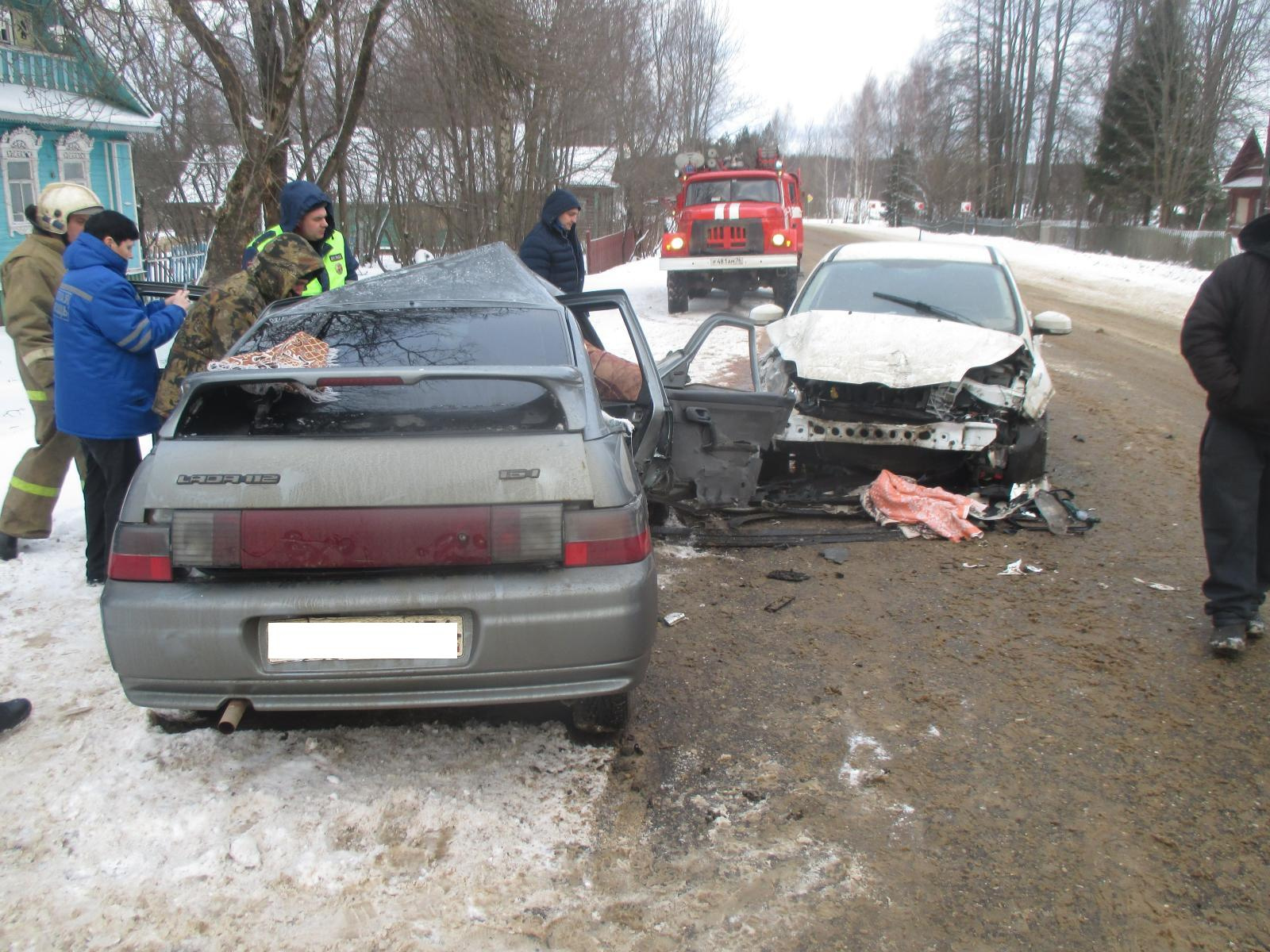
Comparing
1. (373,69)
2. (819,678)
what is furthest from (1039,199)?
(819,678)

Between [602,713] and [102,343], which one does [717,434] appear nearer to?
[602,713]

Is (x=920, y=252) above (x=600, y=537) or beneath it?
above

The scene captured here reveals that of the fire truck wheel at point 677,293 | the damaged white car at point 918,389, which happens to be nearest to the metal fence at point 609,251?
the fire truck wheel at point 677,293

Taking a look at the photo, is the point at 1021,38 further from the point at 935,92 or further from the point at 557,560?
the point at 557,560

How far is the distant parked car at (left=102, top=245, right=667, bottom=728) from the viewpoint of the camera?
2.48 meters

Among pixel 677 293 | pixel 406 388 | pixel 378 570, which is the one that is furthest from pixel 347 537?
pixel 677 293

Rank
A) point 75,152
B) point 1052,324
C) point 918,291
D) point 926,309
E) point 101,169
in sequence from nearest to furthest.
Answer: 1. point 1052,324
2. point 926,309
3. point 918,291
4. point 75,152
5. point 101,169

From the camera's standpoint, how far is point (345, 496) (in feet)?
8.18

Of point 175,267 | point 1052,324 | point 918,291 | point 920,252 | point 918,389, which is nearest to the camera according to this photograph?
point 918,389

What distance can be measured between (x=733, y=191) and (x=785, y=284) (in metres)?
2.04

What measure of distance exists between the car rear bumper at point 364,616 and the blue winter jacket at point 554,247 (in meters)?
4.73

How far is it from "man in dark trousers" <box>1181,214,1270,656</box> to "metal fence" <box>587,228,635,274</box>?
1991 centimetres

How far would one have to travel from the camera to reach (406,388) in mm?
3127

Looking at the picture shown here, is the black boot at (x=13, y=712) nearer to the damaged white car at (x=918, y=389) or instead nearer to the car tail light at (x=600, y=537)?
the car tail light at (x=600, y=537)
